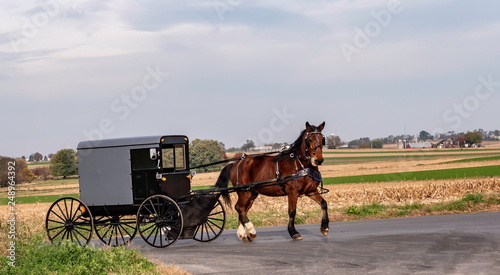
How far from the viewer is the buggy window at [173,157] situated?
15.5 meters

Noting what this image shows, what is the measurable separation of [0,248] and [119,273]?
12.2ft

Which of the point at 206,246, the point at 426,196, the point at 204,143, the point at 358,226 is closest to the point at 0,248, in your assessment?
the point at 206,246

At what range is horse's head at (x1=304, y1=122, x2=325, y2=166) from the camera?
47.3 ft

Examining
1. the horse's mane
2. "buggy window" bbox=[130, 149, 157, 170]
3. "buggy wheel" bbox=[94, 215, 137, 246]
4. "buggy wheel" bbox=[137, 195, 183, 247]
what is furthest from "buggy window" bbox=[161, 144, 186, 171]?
the horse's mane

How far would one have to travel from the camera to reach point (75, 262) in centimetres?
1126

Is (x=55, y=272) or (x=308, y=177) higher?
(x=308, y=177)

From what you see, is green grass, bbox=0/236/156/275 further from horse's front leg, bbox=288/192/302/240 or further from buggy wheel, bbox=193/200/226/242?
horse's front leg, bbox=288/192/302/240

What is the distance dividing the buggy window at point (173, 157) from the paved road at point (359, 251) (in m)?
1.99

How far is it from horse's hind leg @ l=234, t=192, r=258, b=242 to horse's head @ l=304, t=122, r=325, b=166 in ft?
6.96

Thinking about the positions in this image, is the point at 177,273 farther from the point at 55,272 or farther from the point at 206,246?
the point at 206,246

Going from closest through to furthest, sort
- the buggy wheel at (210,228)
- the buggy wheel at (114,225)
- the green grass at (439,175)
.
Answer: the buggy wheel at (114,225)
the buggy wheel at (210,228)
the green grass at (439,175)

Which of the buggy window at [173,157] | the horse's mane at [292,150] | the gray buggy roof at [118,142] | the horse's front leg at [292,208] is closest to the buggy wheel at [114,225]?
the buggy window at [173,157]

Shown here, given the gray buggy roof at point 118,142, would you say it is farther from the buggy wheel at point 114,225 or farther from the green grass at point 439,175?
the green grass at point 439,175

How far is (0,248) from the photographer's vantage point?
1281 cm
